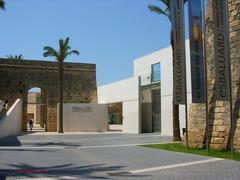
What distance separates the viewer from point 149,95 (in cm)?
3712

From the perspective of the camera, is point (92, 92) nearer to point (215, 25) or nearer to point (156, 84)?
point (156, 84)

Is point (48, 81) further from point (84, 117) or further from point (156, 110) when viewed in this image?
point (156, 110)

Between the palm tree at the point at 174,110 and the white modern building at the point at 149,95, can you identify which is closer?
the palm tree at the point at 174,110

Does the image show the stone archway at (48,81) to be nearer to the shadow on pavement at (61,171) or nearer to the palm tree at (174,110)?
the palm tree at (174,110)

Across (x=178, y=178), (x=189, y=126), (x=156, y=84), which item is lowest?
(x=178, y=178)

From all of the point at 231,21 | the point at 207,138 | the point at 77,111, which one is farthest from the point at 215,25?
the point at 77,111

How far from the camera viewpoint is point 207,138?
55.0 ft

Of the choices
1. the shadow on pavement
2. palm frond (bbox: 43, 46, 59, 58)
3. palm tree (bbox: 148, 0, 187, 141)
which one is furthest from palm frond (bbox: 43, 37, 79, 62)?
the shadow on pavement

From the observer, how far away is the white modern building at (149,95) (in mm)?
32375

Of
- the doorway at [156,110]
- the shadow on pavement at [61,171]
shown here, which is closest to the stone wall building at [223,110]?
the shadow on pavement at [61,171]

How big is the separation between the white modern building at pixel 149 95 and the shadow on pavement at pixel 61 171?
1776cm

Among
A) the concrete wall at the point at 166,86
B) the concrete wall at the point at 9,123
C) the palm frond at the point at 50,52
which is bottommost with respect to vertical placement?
the concrete wall at the point at 9,123

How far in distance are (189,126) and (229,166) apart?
7.11m

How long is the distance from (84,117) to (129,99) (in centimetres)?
596
